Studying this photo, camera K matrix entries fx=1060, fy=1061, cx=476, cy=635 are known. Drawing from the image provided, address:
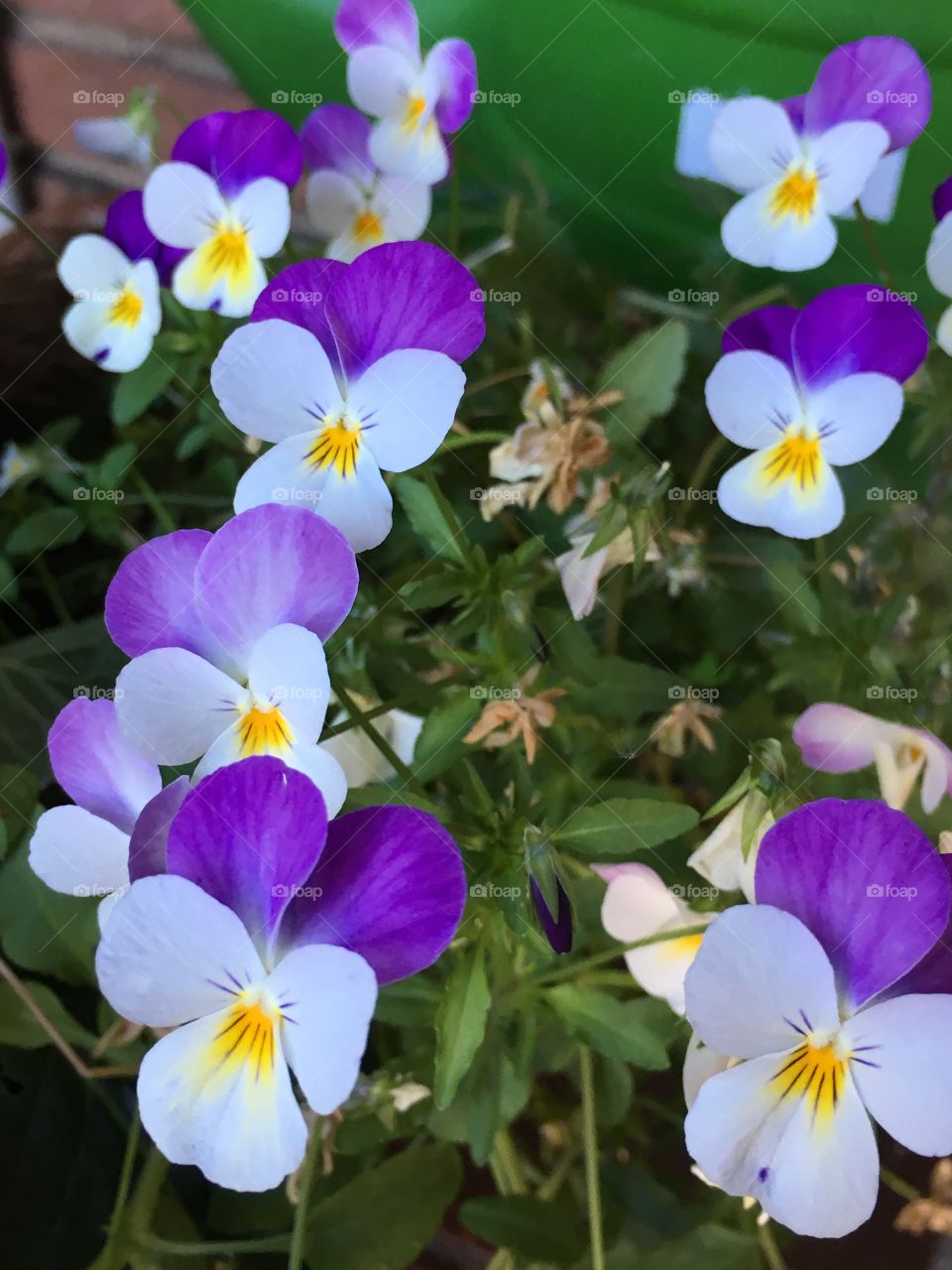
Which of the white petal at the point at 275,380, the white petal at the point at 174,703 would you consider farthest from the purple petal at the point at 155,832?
the white petal at the point at 275,380

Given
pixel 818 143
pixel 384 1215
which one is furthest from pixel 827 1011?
pixel 818 143

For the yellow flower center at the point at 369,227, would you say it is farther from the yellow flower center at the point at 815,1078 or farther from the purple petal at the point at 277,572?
the yellow flower center at the point at 815,1078

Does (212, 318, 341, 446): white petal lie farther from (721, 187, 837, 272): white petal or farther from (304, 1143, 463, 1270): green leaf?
(304, 1143, 463, 1270): green leaf

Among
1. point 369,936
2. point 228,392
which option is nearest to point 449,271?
point 228,392

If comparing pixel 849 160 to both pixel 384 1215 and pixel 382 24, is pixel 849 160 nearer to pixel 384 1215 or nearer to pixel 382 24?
pixel 382 24

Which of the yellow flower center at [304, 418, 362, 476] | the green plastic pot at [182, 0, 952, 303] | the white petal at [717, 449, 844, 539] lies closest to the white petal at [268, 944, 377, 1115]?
the yellow flower center at [304, 418, 362, 476]

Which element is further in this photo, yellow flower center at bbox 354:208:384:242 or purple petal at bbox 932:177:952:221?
yellow flower center at bbox 354:208:384:242
